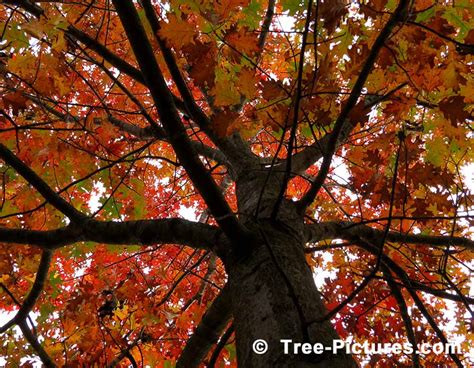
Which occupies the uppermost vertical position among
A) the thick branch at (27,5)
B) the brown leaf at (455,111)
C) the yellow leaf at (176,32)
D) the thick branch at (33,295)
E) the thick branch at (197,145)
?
the thick branch at (197,145)

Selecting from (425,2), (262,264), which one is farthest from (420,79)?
(262,264)

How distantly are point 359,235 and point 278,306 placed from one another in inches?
44.3

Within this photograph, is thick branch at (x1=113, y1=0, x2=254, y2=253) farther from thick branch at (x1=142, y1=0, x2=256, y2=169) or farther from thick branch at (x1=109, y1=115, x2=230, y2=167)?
thick branch at (x1=109, y1=115, x2=230, y2=167)

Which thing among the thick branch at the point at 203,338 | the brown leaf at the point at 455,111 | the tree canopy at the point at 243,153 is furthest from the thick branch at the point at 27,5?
the brown leaf at the point at 455,111

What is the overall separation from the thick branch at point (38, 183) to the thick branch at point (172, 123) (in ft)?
2.35

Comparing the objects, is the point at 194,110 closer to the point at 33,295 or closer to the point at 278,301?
the point at 278,301

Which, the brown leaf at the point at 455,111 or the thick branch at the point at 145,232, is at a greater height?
the brown leaf at the point at 455,111

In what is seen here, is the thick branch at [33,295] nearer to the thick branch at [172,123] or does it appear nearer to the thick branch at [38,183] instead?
the thick branch at [38,183]

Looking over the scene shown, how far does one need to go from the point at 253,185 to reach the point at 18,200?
2.47 meters

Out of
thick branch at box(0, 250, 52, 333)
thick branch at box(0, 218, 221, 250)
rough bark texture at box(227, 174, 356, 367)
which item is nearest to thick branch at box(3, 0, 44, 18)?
thick branch at box(0, 218, 221, 250)

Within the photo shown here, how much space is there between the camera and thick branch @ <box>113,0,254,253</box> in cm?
129

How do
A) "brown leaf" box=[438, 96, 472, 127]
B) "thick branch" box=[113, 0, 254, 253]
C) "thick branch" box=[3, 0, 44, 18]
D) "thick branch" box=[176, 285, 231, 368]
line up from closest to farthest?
"thick branch" box=[113, 0, 254, 253]
"brown leaf" box=[438, 96, 472, 127]
"thick branch" box=[3, 0, 44, 18]
"thick branch" box=[176, 285, 231, 368]

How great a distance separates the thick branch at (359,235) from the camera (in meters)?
2.09

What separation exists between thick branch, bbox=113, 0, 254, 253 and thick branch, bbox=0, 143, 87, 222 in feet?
2.35
